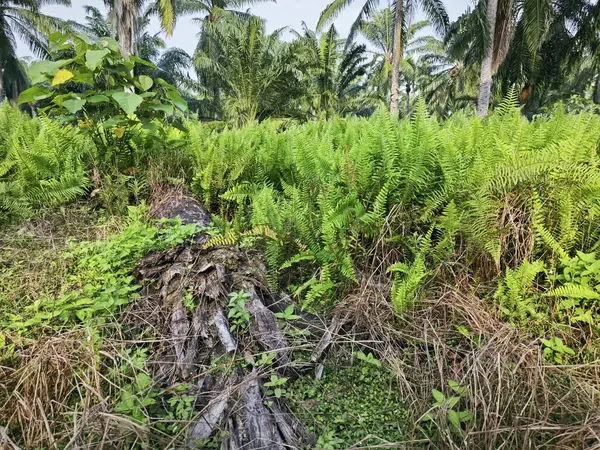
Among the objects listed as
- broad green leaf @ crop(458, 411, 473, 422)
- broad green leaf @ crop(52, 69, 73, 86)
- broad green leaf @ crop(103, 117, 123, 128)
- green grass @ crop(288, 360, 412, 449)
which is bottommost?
green grass @ crop(288, 360, 412, 449)

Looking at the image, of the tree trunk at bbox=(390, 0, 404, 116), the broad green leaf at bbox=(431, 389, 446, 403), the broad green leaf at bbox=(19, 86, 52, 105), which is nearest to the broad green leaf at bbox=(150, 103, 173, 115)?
the broad green leaf at bbox=(19, 86, 52, 105)

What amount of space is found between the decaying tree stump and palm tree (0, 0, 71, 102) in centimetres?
2095

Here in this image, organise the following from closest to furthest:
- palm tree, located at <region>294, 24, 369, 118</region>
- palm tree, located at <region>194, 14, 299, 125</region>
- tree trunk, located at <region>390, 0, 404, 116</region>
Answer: tree trunk, located at <region>390, 0, 404, 116</region>, palm tree, located at <region>194, 14, 299, 125</region>, palm tree, located at <region>294, 24, 369, 118</region>

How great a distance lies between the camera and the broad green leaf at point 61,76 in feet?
7.03

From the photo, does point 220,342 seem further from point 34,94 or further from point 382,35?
point 382,35

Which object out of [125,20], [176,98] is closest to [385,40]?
[125,20]

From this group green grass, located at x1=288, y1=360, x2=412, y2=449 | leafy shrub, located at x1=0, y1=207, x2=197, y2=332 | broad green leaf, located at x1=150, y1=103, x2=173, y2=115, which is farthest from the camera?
broad green leaf, located at x1=150, y1=103, x2=173, y2=115

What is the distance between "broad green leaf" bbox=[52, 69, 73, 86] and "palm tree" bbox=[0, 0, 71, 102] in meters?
19.7

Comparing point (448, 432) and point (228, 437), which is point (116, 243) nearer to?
point (228, 437)

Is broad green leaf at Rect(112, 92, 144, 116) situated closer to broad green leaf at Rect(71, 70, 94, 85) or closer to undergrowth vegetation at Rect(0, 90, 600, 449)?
broad green leaf at Rect(71, 70, 94, 85)

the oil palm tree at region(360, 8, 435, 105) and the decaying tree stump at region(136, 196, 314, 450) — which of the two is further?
the oil palm tree at region(360, 8, 435, 105)

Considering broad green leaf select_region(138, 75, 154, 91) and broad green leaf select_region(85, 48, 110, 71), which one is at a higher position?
broad green leaf select_region(85, 48, 110, 71)

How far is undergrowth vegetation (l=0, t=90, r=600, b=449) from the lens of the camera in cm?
116

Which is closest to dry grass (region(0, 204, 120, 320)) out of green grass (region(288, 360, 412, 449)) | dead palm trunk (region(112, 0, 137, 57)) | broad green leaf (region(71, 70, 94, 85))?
broad green leaf (region(71, 70, 94, 85))
